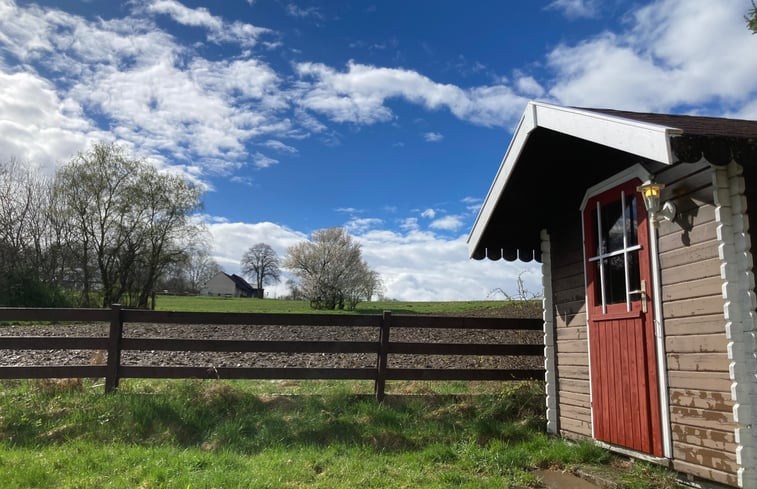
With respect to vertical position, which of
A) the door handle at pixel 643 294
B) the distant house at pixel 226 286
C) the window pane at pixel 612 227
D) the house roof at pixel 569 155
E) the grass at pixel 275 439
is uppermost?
the distant house at pixel 226 286

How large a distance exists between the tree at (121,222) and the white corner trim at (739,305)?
28.8 m

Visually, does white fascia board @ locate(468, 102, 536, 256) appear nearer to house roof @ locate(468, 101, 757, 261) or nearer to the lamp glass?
house roof @ locate(468, 101, 757, 261)

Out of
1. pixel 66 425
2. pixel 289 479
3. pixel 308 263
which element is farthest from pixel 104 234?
pixel 289 479

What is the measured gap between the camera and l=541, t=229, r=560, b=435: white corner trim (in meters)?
6.21

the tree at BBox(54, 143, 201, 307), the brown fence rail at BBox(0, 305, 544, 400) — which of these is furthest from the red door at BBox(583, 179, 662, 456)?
A: the tree at BBox(54, 143, 201, 307)

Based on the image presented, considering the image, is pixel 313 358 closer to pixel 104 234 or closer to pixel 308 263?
pixel 104 234

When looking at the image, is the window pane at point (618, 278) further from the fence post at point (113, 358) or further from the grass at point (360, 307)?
the grass at point (360, 307)

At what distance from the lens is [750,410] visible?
364cm

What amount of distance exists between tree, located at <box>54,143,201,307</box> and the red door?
27273mm

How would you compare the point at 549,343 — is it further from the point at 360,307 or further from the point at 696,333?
the point at 360,307

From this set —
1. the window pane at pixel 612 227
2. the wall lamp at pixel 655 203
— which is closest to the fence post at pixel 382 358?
the window pane at pixel 612 227

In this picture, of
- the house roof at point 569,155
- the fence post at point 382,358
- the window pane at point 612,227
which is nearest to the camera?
the house roof at point 569,155

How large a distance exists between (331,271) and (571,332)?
33297mm

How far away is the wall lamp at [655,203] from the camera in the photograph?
4309 mm
